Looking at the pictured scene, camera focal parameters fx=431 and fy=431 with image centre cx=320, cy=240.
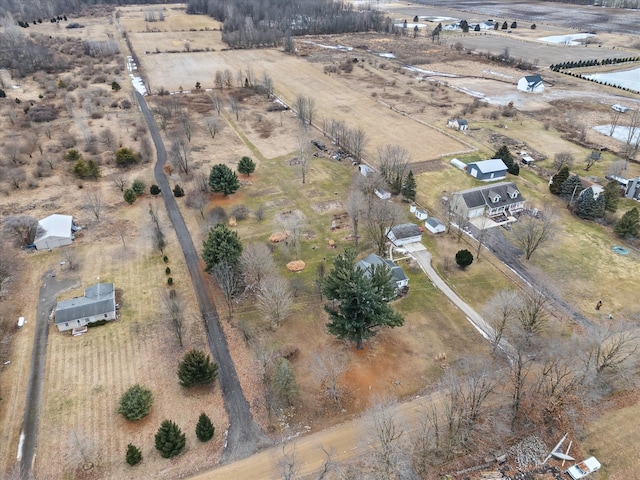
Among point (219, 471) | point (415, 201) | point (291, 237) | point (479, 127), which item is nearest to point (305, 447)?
point (219, 471)

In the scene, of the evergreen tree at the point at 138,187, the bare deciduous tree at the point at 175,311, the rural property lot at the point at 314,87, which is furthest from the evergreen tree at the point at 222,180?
the rural property lot at the point at 314,87

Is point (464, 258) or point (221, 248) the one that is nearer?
point (221, 248)

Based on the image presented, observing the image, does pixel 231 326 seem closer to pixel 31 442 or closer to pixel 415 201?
pixel 31 442

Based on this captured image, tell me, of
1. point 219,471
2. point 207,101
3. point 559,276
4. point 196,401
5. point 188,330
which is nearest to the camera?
point 219,471

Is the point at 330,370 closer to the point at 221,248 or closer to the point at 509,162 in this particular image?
the point at 221,248

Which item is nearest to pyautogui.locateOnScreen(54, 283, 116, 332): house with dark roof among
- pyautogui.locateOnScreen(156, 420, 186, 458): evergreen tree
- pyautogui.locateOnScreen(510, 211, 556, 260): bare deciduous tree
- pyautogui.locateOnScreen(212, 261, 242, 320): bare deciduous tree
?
pyautogui.locateOnScreen(212, 261, 242, 320): bare deciduous tree

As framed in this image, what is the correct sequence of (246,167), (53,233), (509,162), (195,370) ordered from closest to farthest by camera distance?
(195,370) < (53,233) < (246,167) < (509,162)

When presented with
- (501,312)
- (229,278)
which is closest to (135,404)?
(229,278)
